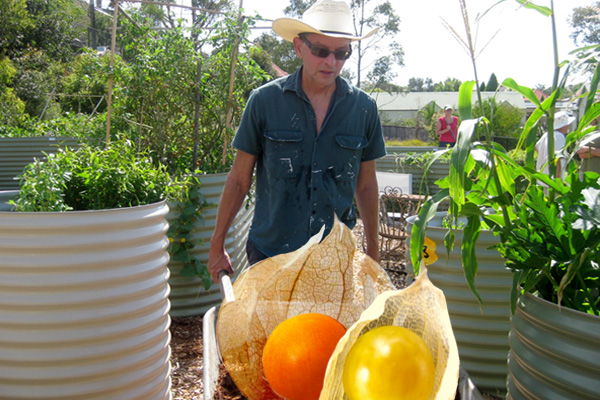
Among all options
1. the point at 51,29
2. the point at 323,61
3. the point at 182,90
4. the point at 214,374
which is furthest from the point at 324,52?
the point at 51,29

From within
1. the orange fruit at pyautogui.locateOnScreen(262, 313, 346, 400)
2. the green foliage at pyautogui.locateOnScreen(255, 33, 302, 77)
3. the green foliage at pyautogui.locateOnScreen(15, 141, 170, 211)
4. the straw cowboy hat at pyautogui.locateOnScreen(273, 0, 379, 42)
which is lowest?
the orange fruit at pyautogui.locateOnScreen(262, 313, 346, 400)

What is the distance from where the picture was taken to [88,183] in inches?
98.4

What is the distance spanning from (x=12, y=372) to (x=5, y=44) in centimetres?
1835

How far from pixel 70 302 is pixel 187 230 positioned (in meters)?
1.94

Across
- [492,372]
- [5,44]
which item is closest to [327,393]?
[492,372]

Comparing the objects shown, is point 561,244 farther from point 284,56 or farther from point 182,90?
point 284,56

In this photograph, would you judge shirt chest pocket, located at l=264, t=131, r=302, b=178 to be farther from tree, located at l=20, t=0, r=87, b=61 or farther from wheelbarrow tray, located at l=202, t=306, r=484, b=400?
tree, located at l=20, t=0, r=87, b=61

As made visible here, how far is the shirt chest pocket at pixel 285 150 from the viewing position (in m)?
2.56

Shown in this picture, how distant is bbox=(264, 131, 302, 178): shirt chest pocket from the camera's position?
256 cm

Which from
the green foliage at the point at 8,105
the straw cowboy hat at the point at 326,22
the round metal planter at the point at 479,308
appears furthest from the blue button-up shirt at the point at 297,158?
the green foliage at the point at 8,105

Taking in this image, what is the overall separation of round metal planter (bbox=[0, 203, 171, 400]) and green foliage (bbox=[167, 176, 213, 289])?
1715 millimetres

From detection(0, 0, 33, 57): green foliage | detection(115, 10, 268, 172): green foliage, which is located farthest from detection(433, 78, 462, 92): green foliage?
detection(115, 10, 268, 172): green foliage

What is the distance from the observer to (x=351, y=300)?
3.93 feet

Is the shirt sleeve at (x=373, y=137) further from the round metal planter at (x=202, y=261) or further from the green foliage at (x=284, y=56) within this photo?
the green foliage at (x=284, y=56)
